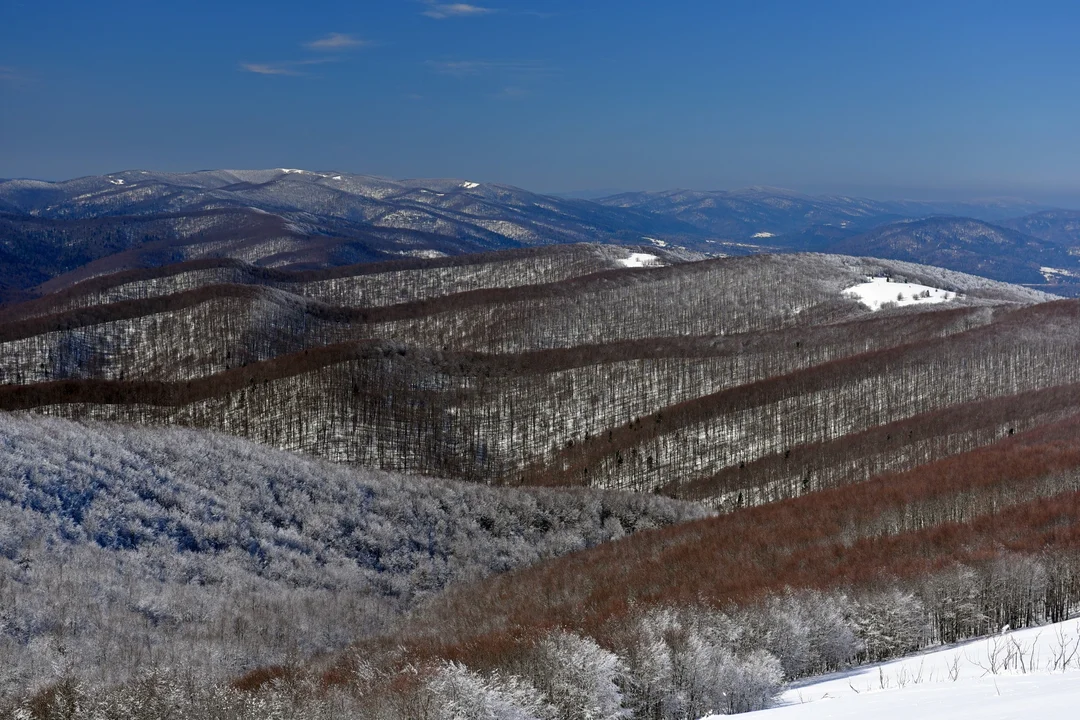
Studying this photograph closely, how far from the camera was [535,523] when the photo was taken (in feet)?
243

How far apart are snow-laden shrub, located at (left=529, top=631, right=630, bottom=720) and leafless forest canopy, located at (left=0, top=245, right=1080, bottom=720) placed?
0.10 meters

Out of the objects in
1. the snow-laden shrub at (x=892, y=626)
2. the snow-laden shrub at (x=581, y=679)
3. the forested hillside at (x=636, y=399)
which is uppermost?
the snow-laden shrub at (x=581, y=679)

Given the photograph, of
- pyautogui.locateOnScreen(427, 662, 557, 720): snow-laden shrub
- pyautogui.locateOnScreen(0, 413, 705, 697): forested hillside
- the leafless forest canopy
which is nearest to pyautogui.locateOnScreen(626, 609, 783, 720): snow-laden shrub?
the leafless forest canopy

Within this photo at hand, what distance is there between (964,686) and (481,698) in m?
11.0

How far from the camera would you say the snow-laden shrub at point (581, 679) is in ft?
79.0

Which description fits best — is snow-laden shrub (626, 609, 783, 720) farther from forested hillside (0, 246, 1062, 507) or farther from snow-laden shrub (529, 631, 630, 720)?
forested hillside (0, 246, 1062, 507)

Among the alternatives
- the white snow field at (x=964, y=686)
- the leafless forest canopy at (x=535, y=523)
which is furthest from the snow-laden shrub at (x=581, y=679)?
the white snow field at (x=964, y=686)

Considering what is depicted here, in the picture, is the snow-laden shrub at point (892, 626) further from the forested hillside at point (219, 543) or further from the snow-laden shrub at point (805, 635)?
the forested hillside at point (219, 543)

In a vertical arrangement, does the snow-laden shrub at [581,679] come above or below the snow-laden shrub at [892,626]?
above

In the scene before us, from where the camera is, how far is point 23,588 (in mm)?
42656

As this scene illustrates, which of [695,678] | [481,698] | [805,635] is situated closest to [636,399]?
[805,635]

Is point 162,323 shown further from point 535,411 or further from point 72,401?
point 535,411

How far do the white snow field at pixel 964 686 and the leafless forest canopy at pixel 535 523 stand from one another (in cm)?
206

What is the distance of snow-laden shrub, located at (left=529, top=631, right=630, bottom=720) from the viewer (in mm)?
24078
